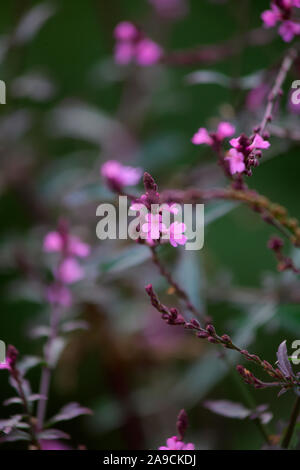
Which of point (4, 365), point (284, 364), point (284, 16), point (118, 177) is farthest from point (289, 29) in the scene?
point (4, 365)

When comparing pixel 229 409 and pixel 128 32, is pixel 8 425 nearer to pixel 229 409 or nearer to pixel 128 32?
pixel 229 409

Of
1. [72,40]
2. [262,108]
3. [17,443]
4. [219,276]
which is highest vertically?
[72,40]

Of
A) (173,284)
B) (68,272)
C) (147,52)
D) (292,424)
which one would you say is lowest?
(292,424)

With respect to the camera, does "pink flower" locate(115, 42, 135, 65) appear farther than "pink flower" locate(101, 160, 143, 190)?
Yes

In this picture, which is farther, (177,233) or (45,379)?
(45,379)

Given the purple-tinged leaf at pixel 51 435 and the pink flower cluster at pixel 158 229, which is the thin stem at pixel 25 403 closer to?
the purple-tinged leaf at pixel 51 435

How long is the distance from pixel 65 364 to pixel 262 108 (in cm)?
76

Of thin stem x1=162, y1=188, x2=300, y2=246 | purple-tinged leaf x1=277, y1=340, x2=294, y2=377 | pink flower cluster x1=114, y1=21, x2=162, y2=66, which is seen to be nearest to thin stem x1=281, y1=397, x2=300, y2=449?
purple-tinged leaf x1=277, y1=340, x2=294, y2=377

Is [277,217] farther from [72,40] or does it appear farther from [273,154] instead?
[72,40]

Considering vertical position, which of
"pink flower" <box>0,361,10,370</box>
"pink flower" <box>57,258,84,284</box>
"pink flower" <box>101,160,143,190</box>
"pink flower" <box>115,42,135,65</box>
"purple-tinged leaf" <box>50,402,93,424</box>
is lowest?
"purple-tinged leaf" <box>50,402,93,424</box>

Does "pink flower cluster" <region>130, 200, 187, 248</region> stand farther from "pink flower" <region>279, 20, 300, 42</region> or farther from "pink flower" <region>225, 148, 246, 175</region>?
"pink flower" <region>279, 20, 300, 42</region>

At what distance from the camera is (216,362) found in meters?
1.04

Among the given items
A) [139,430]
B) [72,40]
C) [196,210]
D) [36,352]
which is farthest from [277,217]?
[72,40]

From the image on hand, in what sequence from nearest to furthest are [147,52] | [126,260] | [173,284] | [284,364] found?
[284,364]
[173,284]
[126,260]
[147,52]
